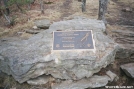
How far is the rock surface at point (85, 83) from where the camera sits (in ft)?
13.0

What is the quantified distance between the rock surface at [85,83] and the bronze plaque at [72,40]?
2.89 ft

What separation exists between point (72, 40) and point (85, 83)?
1209 mm

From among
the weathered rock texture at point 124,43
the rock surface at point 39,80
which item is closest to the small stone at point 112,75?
the weathered rock texture at point 124,43

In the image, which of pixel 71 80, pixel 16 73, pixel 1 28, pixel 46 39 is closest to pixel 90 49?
pixel 71 80

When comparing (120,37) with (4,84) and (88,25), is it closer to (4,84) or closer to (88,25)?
(88,25)

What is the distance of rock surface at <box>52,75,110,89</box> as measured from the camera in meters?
3.96

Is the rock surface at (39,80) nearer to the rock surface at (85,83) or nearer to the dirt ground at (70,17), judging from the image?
the dirt ground at (70,17)

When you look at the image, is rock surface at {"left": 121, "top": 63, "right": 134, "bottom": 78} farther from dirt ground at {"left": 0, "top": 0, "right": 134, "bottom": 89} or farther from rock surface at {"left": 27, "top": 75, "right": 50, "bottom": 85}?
rock surface at {"left": 27, "top": 75, "right": 50, "bottom": 85}

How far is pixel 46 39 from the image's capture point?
15.0 feet

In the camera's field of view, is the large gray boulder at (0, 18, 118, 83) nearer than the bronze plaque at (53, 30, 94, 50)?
Yes

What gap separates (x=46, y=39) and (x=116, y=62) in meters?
2.35

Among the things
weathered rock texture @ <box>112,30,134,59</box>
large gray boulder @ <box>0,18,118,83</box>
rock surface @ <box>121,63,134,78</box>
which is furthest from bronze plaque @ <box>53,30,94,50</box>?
weathered rock texture @ <box>112,30,134,59</box>

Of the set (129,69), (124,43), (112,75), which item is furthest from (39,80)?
(124,43)

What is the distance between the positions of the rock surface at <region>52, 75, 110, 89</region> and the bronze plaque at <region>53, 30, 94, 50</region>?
88 cm
